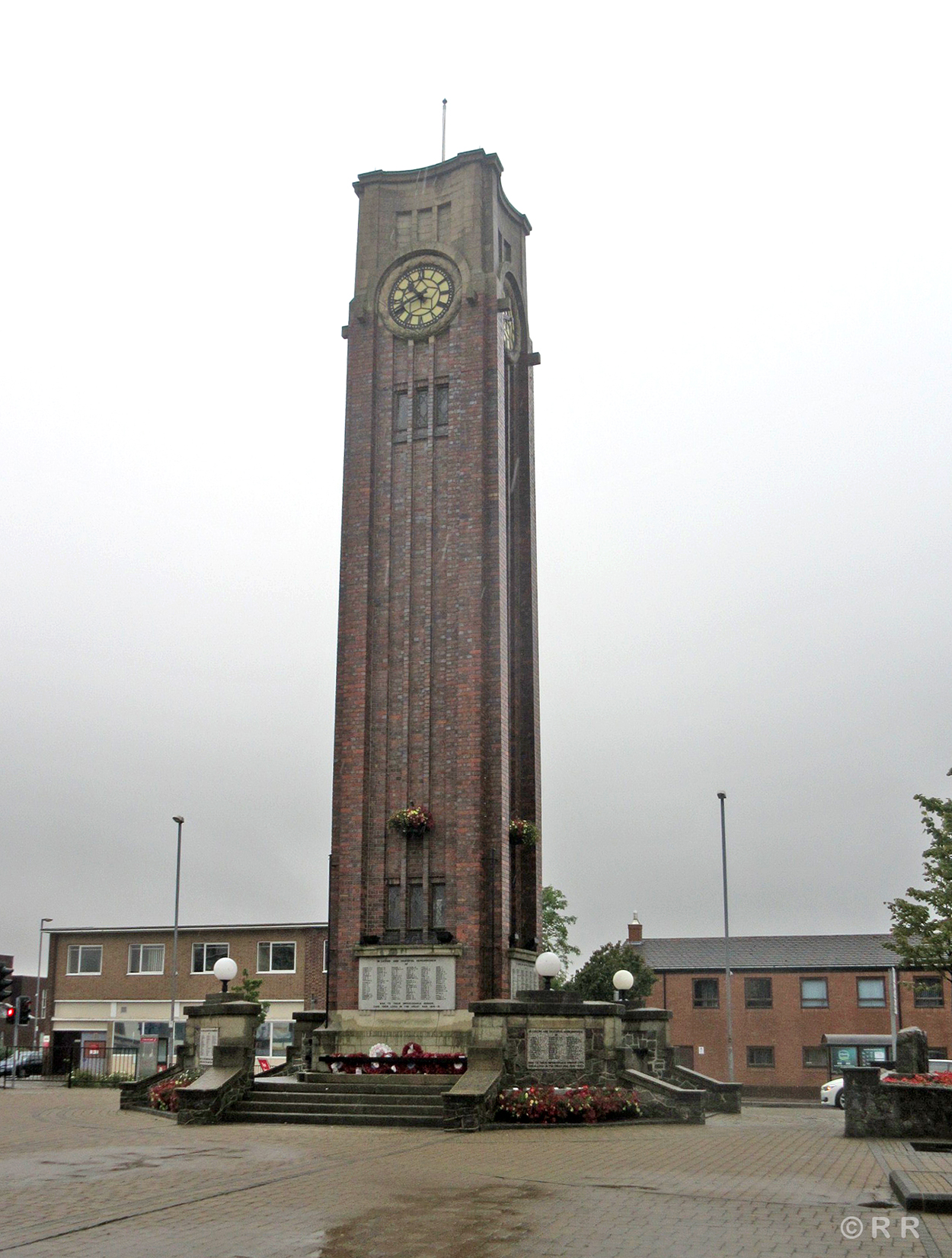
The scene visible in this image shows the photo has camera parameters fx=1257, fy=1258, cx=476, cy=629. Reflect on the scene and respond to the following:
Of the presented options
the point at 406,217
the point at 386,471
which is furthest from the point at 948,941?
the point at 406,217

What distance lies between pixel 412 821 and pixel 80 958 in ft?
130

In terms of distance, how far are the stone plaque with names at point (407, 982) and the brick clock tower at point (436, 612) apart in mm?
42

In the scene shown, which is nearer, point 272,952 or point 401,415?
point 401,415

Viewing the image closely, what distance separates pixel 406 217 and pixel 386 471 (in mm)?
7902

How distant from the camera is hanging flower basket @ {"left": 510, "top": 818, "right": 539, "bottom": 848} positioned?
33.2m

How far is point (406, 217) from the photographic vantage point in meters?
36.9

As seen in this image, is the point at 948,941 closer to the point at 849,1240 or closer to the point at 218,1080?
the point at 218,1080

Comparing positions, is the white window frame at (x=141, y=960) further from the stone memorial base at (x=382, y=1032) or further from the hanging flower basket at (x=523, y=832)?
the hanging flower basket at (x=523, y=832)

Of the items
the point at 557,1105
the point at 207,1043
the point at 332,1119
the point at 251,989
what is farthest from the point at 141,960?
the point at 557,1105

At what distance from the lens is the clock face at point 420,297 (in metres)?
35.8

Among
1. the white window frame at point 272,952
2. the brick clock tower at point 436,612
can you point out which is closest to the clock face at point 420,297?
the brick clock tower at point 436,612

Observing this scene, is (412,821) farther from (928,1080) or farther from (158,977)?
(158,977)

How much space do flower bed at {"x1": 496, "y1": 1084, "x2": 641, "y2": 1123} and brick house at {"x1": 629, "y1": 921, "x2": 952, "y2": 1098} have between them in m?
38.9

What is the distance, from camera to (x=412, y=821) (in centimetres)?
3162
